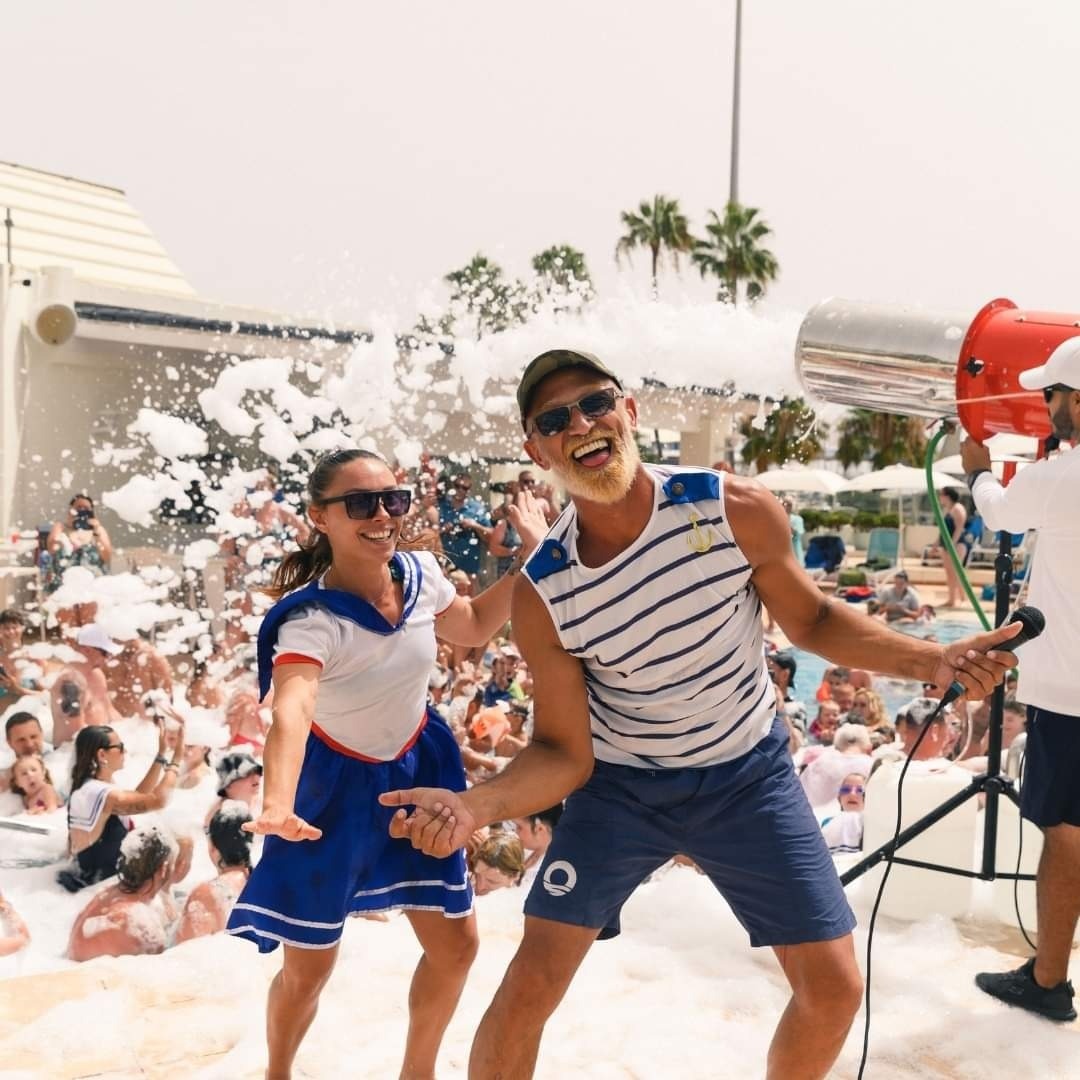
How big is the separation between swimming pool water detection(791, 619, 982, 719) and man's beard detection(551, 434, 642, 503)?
28.2 feet

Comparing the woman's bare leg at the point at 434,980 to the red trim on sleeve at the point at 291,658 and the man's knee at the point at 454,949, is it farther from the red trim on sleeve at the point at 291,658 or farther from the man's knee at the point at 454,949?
the red trim on sleeve at the point at 291,658

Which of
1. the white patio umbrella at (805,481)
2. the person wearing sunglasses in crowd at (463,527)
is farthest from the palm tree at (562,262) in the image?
the person wearing sunglasses in crowd at (463,527)

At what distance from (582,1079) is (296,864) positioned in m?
1.00

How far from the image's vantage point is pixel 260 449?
11.3 m

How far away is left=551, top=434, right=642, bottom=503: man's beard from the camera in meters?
2.41

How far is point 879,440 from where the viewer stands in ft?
109

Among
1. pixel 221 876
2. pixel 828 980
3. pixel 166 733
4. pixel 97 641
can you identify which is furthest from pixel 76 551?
pixel 828 980

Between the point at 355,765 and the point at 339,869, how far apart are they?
234 millimetres

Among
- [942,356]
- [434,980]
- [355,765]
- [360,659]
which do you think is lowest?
[434,980]

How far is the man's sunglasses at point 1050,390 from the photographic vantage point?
3.06m

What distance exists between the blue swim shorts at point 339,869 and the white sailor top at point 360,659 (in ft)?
0.16

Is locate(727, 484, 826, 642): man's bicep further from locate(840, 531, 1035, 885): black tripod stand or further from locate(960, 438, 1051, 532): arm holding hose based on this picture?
locate(840, 531, 1035, 885): black tripod stand

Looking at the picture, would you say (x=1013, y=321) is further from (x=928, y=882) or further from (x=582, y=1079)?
(x=582, y=1079)

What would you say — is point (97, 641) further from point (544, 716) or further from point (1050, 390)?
point (1050, 390)
